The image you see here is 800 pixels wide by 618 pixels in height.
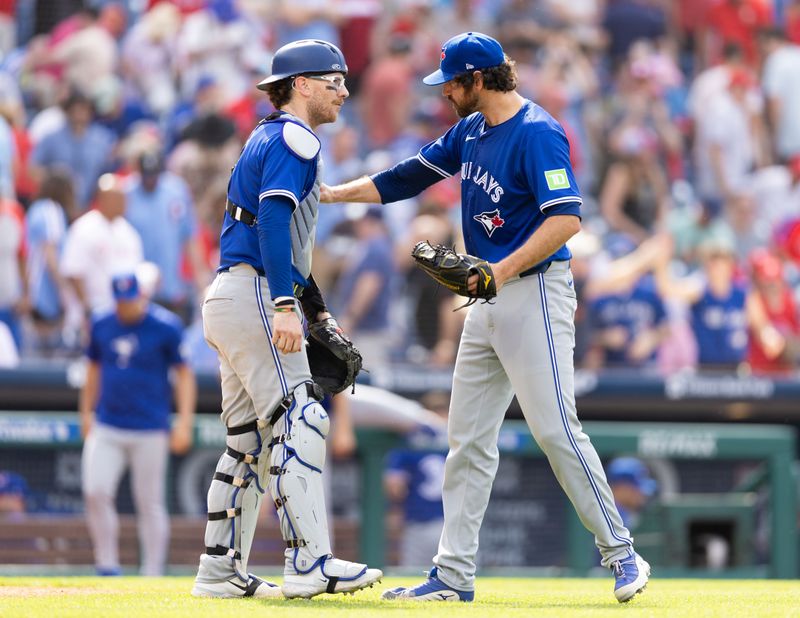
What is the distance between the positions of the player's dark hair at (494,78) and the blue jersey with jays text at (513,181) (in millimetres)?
106

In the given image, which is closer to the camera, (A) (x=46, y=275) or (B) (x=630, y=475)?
(B) (x=630, y=475)

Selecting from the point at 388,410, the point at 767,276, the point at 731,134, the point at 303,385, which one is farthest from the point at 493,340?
the point at 731,134

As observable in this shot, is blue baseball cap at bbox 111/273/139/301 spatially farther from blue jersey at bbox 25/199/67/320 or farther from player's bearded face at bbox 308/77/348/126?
player's bearded face at bbox 308/77/348/126

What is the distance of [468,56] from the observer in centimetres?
507

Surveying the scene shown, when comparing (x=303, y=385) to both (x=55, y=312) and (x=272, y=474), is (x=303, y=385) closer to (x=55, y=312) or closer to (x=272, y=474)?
(x=272, y=474)

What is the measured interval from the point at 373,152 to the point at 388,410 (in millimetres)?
3898

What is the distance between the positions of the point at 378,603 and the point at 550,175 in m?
1.62

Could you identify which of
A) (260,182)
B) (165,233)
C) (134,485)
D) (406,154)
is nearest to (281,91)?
(260,182)

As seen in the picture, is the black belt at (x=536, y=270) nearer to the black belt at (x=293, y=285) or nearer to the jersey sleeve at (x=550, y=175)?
the jersey sleeve at (x=550, y=175)

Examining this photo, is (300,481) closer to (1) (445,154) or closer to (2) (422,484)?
(1) (445,154)

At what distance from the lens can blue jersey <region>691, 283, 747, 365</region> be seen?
11.6m

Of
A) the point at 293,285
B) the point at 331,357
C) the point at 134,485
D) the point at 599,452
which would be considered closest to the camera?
the point at 293,285

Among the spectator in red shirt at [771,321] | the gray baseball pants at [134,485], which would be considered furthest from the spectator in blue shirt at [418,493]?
the spectator in red shirt at [771,321]

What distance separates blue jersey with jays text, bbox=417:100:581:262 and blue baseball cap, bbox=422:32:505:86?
0.22 meters
